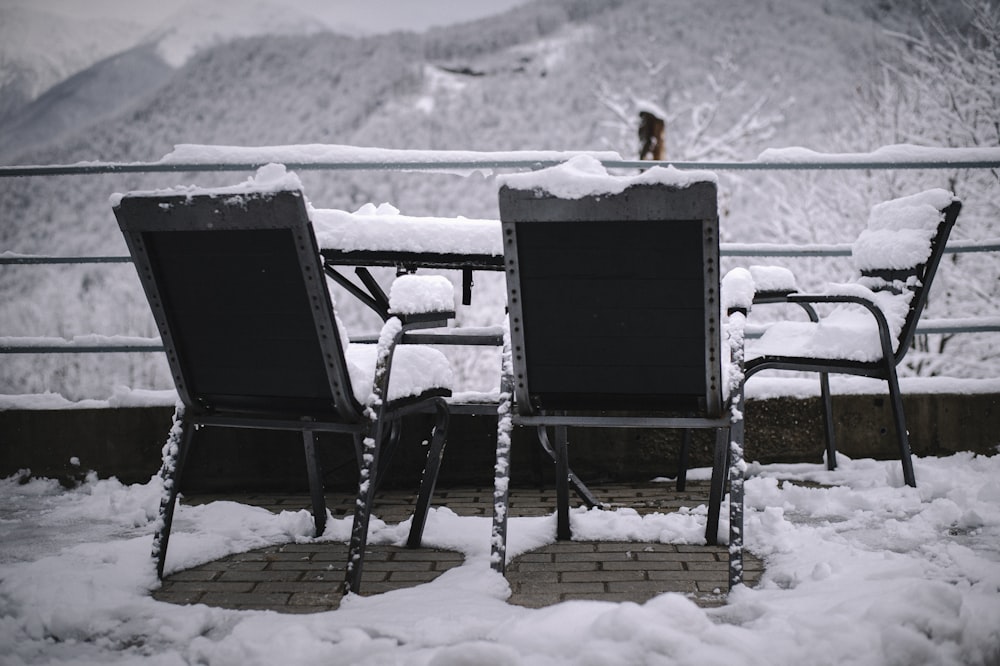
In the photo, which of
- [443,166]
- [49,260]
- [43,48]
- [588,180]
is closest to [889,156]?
[443,166]

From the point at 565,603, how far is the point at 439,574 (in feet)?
2.03

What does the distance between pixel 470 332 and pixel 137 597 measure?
1.31m

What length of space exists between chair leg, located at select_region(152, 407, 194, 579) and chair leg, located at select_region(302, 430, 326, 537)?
473mm

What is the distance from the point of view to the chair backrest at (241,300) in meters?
2.16

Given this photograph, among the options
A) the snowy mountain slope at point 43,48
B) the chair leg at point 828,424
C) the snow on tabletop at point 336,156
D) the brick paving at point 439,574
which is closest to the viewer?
the brick paving at point 439,574

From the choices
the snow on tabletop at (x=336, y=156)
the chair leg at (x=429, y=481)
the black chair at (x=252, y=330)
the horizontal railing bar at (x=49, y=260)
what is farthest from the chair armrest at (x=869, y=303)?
the horizontal railing bar at (x=49, y=260)

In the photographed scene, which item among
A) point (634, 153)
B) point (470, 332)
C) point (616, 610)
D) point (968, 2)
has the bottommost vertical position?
point (616, 610)

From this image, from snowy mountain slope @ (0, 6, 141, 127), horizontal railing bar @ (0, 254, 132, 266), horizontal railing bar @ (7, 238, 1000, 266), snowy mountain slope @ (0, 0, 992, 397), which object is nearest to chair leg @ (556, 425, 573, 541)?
horizontal railing bar @ (7, 238, 1000, 266)

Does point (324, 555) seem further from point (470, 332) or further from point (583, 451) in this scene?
point (583, 451)

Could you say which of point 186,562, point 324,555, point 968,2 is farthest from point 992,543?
point 968,2

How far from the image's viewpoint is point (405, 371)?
8.30ft

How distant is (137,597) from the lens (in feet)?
7.38

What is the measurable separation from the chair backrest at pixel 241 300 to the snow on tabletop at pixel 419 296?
236 millimetres

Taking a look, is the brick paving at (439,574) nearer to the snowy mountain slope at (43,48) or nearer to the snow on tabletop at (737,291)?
the snow on tabletop at (737,291)
